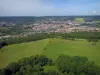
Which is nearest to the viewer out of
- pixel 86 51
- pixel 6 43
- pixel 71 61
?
pixel 71 61

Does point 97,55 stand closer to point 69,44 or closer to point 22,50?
point 69,44

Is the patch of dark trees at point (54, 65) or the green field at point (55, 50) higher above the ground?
the patch of dark trees at point (54, 65)

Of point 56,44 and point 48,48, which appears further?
point 56,44

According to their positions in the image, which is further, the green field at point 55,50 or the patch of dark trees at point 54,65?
the green field at point 55,50

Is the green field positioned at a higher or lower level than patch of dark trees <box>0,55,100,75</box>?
lower

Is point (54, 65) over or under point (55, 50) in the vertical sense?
over

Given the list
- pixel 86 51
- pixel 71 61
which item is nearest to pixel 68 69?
pixel 71 61

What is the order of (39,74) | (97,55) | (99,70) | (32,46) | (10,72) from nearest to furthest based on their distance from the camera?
(39,74), (99,70), (10,72), (97,55), (32,46)
